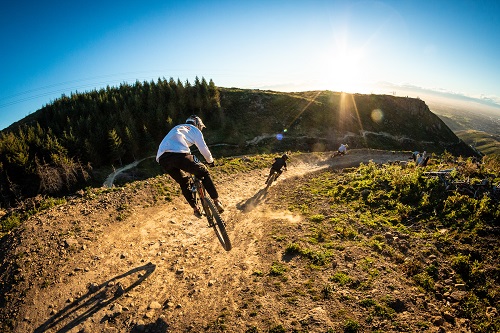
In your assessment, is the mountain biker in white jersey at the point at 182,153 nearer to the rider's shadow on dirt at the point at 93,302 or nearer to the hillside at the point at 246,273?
the hillside at the point at 246,273

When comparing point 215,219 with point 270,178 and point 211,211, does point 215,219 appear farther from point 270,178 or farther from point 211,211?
point 270,178

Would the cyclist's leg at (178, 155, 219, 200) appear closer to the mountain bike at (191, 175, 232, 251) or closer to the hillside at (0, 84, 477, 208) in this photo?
the mountain bike at (191, 175, 232, 251)

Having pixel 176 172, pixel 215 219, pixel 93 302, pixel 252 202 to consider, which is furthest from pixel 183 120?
pixel 93 302

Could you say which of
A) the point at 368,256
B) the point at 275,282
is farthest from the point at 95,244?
the point at 368,256

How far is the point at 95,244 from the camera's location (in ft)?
31.5

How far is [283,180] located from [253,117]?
46.4 meters

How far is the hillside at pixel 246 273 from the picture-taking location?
6242 millimetres

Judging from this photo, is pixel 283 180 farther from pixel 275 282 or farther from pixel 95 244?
pixel 95 244

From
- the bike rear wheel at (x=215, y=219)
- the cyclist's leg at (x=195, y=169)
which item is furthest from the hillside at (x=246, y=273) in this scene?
the cyclist's leg at (x=195, y=169)

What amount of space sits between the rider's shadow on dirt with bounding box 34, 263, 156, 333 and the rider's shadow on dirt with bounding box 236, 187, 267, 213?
22.4 ft

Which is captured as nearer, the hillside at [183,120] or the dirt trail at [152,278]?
the dirt trail at [152,278]

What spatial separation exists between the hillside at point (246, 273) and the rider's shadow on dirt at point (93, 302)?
3cm

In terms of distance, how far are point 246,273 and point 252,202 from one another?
7.33m

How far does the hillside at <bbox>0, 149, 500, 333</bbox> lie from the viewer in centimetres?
624
